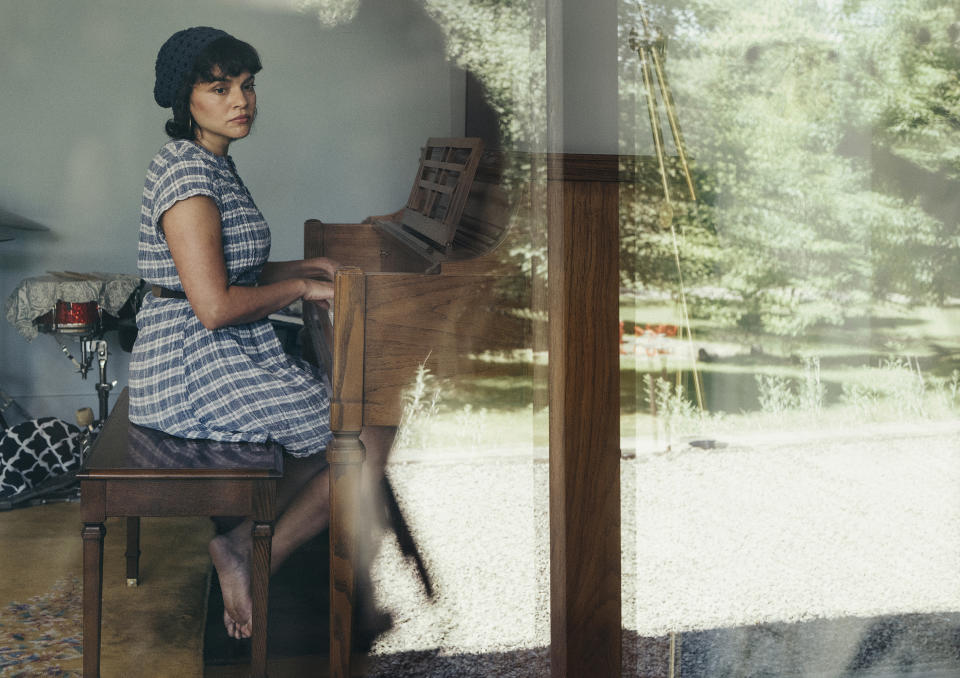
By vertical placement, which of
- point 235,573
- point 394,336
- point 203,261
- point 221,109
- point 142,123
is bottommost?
point 235,573

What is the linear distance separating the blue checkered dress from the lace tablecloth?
0.85 meters

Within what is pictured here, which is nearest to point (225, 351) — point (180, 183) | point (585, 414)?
point (180, 183)

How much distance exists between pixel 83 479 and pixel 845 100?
1.19 metres

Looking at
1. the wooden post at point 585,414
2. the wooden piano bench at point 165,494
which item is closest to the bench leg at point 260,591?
the wooden piano bench at point 165,494

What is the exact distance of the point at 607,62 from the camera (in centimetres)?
117

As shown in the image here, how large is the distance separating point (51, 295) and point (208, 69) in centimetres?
103

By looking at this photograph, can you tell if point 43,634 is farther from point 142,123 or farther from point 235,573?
point 142,123

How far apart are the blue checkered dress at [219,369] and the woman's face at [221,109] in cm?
5

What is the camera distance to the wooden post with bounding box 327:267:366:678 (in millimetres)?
1171

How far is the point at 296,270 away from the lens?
1650 mm

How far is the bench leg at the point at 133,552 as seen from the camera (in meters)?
1.69

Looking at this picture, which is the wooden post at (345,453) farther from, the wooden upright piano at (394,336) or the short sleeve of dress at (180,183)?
the short sleeve of dress at (180,183)

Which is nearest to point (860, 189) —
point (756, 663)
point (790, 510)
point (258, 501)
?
point (790, 510)

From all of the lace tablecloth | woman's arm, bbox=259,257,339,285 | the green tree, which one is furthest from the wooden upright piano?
the lace tablecloth
